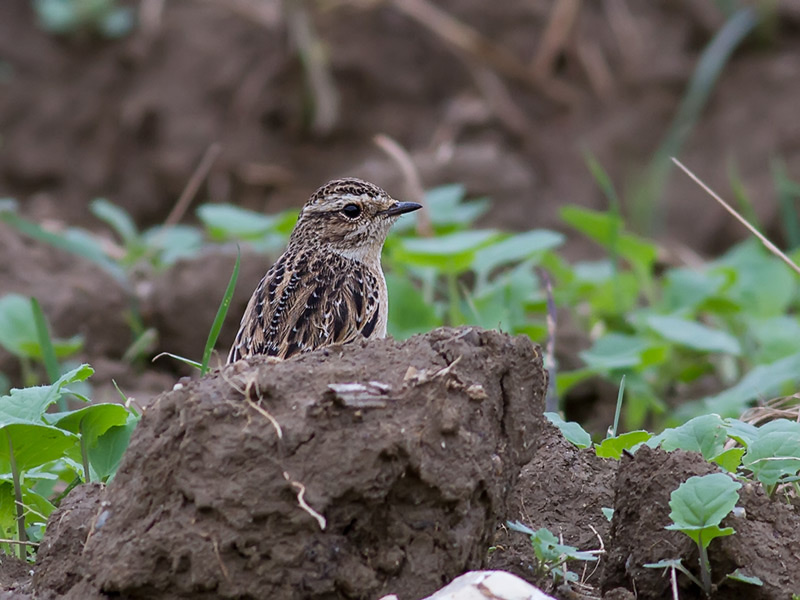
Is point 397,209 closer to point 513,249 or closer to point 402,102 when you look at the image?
point 513,249

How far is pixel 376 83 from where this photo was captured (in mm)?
14695

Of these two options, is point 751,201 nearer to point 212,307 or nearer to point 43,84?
point 212,307

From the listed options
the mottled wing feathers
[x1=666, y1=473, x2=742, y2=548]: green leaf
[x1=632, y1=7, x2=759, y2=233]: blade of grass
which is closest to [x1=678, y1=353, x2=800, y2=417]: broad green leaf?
the mottled wing feathers

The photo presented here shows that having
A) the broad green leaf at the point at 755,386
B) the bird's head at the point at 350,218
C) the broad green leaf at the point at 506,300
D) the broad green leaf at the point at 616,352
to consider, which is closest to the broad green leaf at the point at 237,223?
the broad green leaf at the point at 506,300

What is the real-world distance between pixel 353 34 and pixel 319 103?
1135mm

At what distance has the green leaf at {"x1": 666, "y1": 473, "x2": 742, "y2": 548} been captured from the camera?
3.92m

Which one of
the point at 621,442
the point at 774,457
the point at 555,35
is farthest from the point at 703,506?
the point at 555,35

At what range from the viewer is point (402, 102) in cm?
1475

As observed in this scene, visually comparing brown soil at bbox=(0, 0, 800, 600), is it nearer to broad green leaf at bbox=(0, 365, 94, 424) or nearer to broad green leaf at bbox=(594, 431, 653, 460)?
broad green leaf at bbox=(594, 431, 653, 460)

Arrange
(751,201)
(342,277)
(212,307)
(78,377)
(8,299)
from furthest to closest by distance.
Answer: (751,201) → (212,307) → (8,299) → (342,277) → (78,377)

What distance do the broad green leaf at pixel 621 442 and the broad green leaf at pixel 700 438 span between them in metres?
0.12

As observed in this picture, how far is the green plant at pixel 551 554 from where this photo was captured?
4.08 m

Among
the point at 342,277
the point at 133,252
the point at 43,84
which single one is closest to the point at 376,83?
the point at 43,84

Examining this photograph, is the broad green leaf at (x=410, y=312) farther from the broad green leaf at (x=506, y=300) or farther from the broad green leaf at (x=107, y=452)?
the broad green leaf at (x=107, y=452)
